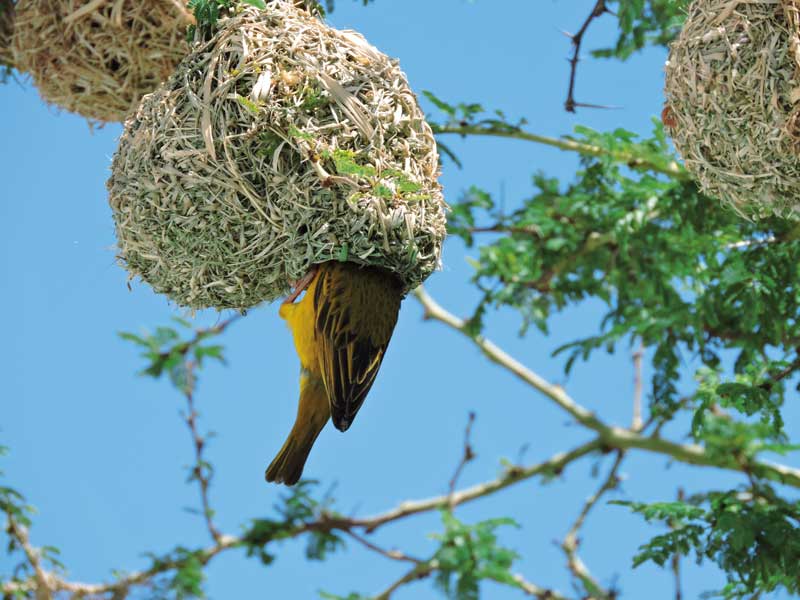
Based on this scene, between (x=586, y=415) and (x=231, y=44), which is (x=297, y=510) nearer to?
(x=586, y=415)

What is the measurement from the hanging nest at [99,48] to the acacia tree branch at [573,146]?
3.16 feet

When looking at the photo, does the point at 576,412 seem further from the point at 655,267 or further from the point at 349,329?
the point at 349,329

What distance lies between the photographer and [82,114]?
125 inches

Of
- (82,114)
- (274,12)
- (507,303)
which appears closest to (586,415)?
(507,303)

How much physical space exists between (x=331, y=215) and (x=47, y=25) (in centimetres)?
129

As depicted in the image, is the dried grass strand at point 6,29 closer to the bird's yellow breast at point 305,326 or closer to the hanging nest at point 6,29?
the hanging nest at point 6,29

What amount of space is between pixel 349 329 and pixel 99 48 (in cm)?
121

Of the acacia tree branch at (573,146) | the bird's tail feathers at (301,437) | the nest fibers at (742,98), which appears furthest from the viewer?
the acacia tree branch at (573,146)

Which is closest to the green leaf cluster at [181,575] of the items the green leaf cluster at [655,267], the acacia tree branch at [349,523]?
the acacia tree branch at [349,523]

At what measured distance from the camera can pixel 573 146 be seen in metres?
3.81

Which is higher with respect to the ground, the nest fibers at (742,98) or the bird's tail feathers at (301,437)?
the nest fibers at (742,98)

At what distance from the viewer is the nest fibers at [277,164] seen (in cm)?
223

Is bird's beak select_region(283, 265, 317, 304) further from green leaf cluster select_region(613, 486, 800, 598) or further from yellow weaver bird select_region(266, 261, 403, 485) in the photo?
green leaf cluster select_region(613, 486, 800, 598)

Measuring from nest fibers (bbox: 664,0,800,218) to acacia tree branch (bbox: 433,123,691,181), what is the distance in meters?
1.17
